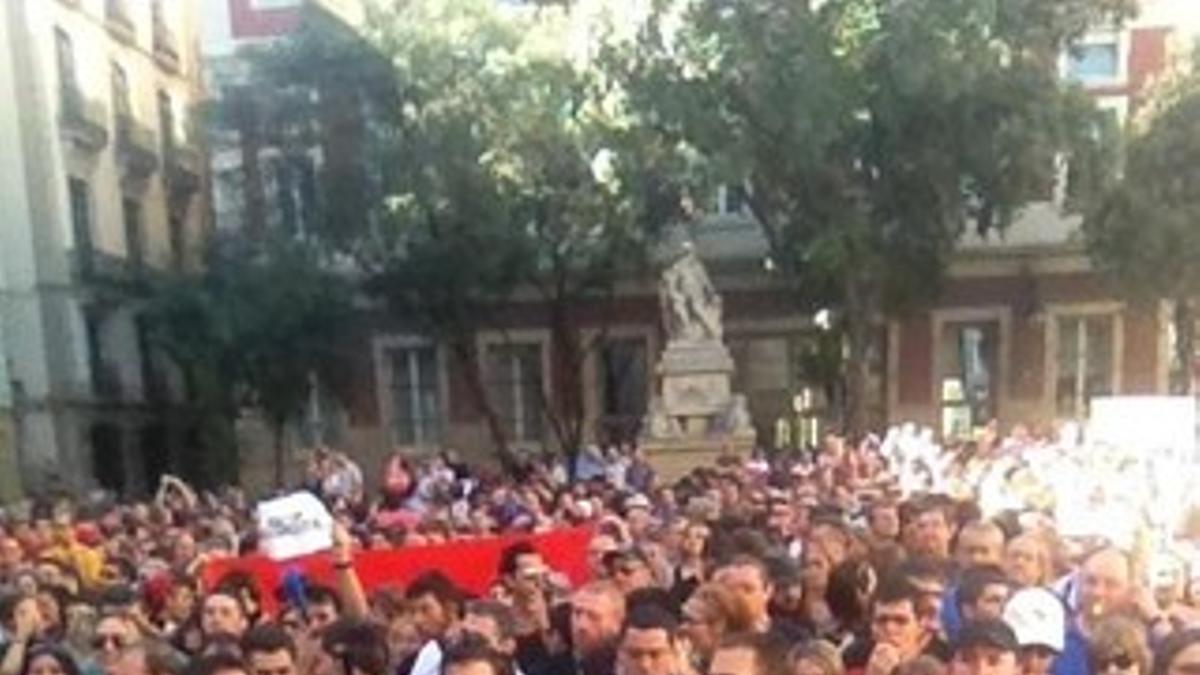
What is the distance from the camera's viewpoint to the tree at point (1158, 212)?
24.5 meters

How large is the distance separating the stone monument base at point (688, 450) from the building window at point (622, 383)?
12.0 metres

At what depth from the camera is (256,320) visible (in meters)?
26.0

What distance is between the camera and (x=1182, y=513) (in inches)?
383

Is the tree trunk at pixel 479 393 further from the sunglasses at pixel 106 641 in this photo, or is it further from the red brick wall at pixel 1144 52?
the sunglasses at pixel 106 641

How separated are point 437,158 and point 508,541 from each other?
599 inches

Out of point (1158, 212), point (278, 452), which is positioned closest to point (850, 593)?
point (1158, 212)

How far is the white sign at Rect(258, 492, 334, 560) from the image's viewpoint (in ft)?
20.0

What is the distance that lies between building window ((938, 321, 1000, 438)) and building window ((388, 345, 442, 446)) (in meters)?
9.60

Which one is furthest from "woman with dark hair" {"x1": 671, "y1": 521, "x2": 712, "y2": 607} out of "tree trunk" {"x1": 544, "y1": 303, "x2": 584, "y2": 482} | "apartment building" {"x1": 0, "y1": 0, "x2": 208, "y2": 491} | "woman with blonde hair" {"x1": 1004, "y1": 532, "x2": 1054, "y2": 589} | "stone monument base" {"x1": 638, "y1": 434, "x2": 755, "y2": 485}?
"apartment building" {"x1": 0, "y1": 0, "x2": 208, "y2": 491}

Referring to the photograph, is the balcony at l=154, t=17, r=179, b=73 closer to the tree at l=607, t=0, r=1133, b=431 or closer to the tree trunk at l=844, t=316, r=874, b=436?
the tree at l=607, t=0, r=1133, b=431

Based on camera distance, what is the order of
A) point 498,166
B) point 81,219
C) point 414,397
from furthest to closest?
point 414,397
point 81,219
point 498,166

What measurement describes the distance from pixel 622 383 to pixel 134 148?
10372mm

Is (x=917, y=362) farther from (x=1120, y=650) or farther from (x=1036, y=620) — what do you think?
(x=1036, y=620)

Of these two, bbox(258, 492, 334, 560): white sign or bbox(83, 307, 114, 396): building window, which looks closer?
bbox(258, 492, 334, 560): white sign
